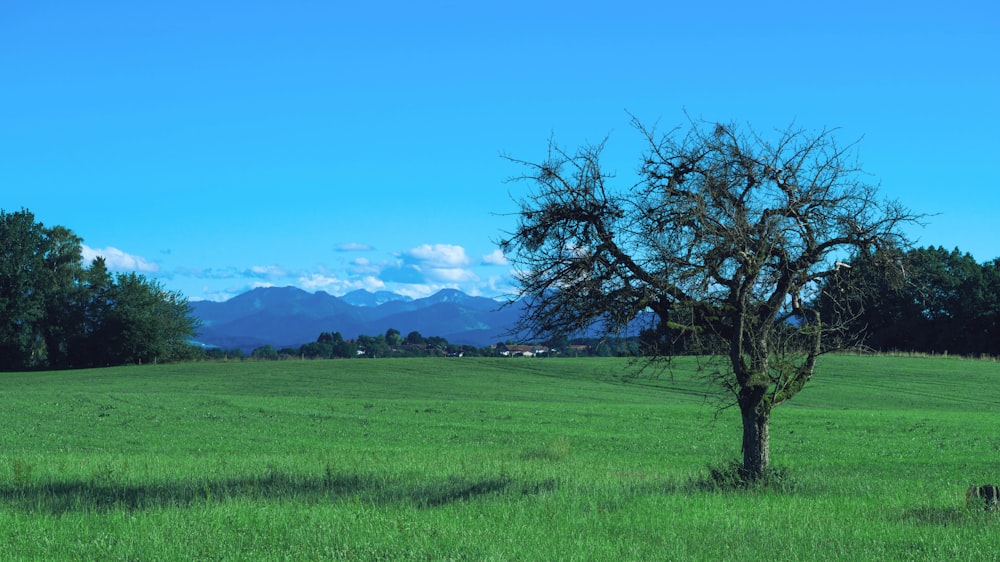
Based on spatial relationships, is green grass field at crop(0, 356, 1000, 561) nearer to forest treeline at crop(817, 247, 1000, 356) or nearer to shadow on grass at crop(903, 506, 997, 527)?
shadow on grass at crop(903, 506, 997, 527)

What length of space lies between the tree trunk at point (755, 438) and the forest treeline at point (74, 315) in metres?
86.0

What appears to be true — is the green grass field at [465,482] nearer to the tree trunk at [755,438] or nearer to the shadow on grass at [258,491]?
the shadow on grass at [258,491]

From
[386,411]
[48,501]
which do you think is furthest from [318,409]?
[48,501]

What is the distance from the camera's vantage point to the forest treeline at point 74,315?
9162 centimetres

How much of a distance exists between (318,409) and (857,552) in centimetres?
3323

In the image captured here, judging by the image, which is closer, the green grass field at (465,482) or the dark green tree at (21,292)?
the green grass field at (465,482)

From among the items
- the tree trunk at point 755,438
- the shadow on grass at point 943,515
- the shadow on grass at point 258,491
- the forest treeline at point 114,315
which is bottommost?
the shadow on grass at point 258,491

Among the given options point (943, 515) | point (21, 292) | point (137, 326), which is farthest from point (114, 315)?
point (943, 515)

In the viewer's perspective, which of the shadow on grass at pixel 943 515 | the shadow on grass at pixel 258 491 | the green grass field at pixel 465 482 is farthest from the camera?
the shadow on grass at pixel 258 491

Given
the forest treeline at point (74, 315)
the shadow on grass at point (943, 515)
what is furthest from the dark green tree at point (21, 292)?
the shadow on grass at point (943, 515)

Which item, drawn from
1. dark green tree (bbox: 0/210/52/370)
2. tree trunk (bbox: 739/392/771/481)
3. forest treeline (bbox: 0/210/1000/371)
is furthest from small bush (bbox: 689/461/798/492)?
dark green tree (bbox: 0/210/52/370)

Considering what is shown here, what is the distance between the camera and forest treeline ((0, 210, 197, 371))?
91625 mm

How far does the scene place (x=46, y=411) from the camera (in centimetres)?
3984

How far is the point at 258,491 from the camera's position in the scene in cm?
1656
